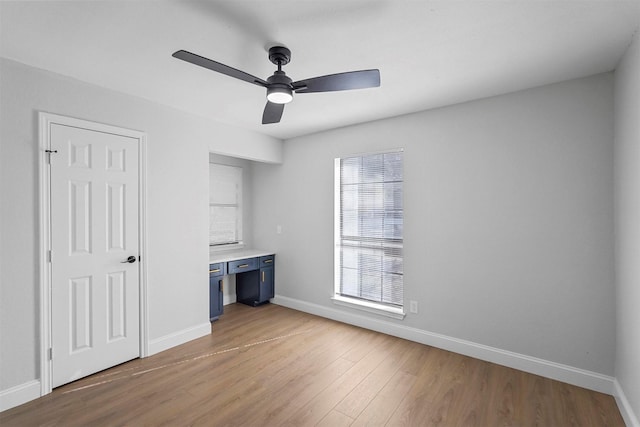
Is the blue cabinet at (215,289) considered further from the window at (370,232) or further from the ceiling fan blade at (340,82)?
the ceiling fan blade at (340,82)

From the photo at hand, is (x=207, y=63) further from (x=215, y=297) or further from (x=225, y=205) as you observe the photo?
(x=225, y=205)

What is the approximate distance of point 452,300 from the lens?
10.2 feet

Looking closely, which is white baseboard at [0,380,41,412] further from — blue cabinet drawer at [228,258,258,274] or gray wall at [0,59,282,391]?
blue cabinet drawer at [228,258,258,274]

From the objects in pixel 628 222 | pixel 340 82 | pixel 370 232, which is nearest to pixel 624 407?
pixel 628 222

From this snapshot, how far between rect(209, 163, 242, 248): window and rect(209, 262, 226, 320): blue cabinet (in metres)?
0.70

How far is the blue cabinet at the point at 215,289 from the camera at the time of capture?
3811 millimetres

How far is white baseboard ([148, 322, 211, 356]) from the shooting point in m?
3.06

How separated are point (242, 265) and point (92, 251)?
1.84m

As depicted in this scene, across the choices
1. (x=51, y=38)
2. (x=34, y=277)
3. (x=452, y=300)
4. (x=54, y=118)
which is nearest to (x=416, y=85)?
(x=452, y=300)

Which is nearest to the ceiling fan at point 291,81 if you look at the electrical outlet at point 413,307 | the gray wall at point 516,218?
the gray wall at point 516,218

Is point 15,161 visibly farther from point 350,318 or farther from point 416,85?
point 350,318

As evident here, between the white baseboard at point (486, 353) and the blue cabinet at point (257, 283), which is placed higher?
the blue cabinet at point (257, 283)

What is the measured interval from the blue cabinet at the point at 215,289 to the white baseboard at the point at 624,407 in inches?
151

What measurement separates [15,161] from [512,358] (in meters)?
4.37
